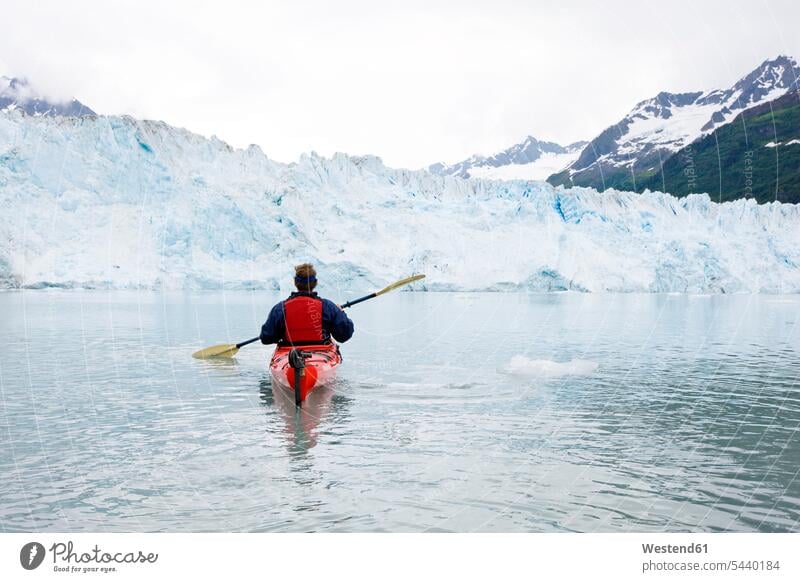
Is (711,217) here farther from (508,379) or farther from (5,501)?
(5,501)

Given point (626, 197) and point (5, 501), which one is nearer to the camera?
point (5, 501)

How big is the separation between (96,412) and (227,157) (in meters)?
43.2

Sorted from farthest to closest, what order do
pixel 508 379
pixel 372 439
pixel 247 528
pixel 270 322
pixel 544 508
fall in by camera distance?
pixel 508 379
pixel 270 322
pixel 372 439
pixel 544 508
pixel 247 528

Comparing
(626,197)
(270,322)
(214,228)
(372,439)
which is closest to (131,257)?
(214,228)

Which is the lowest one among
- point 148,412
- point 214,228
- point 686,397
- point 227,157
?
point 686,397

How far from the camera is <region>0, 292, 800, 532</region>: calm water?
3.83 metres

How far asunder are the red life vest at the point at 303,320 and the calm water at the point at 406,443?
0.72 meters

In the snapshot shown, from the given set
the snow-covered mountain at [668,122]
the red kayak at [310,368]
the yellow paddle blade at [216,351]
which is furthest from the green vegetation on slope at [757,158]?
the red kayak at [310,368]

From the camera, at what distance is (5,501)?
156 inches

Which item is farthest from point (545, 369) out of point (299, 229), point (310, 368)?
point (299, 229)

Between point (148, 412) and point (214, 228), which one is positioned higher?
point (214, 228)
